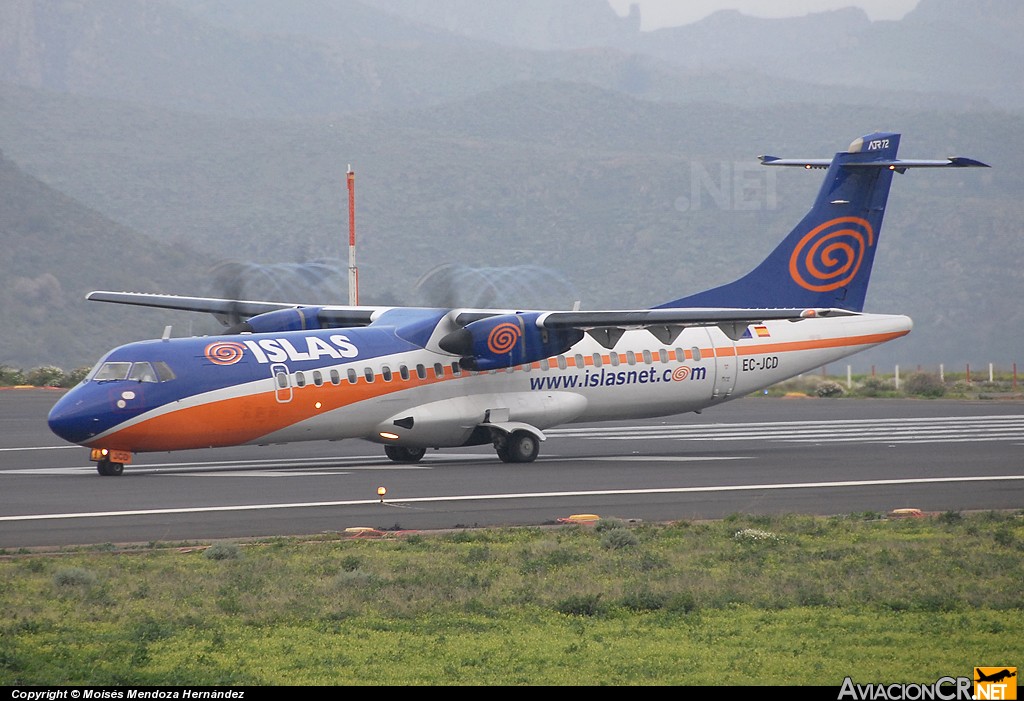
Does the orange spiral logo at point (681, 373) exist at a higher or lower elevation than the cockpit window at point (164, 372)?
lower

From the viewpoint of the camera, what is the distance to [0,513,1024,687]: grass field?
10.8 meters

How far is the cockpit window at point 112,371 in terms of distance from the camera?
24219 mm

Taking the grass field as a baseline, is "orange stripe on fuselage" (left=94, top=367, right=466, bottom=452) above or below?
above

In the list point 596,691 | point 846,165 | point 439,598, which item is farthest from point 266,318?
point 596,691

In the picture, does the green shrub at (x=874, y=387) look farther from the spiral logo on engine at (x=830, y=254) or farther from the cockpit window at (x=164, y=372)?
the cockpit window at (x=164, y=372)

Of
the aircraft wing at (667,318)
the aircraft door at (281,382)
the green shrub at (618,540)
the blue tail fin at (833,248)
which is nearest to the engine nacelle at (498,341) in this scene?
the aircraft wing at (667,318)

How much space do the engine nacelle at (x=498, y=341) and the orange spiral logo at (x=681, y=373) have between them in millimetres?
2891

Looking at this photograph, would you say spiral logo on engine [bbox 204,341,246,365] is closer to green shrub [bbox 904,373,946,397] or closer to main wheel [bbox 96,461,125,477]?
main wheel [bbox 96,461,125,477]

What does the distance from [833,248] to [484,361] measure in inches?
352

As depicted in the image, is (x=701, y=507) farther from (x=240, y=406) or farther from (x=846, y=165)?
(x=846, y=165)

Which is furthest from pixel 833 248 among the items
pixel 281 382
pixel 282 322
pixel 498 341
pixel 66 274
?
pixel 66 274

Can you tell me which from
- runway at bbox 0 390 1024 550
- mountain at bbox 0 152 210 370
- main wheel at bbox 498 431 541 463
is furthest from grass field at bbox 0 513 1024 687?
mountain at bbox 0 152 210 370

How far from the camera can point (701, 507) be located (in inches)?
789

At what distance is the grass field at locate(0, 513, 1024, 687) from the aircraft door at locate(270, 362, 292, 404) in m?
8.21
